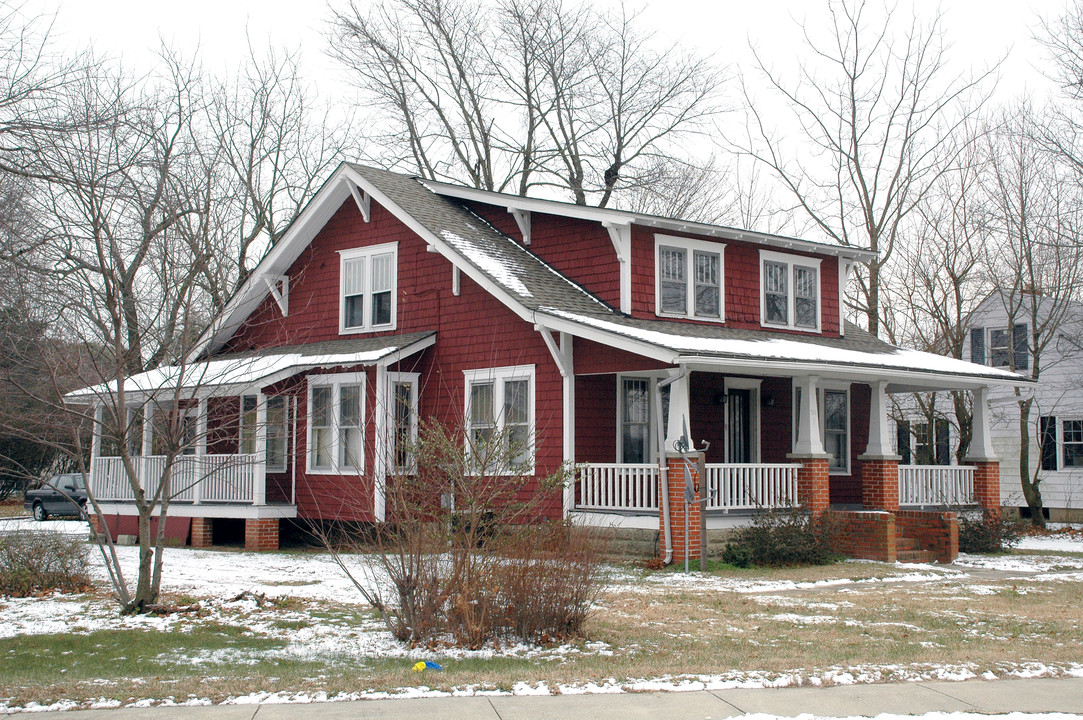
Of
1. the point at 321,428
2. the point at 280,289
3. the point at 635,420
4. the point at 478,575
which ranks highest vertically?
the point at 280,289

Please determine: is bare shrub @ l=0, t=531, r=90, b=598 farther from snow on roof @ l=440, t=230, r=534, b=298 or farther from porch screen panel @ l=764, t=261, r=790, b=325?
porch screen panel @ l=764, t=261, r=790, b=325

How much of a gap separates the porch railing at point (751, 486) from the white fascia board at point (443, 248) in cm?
389

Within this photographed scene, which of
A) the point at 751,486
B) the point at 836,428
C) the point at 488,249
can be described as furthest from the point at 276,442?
the point at 836,428

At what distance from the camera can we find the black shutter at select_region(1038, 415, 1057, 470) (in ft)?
99.6

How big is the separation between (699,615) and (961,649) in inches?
109

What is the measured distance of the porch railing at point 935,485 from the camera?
20344 mm

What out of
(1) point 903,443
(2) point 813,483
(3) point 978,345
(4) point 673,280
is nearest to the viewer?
(2) point 813,483

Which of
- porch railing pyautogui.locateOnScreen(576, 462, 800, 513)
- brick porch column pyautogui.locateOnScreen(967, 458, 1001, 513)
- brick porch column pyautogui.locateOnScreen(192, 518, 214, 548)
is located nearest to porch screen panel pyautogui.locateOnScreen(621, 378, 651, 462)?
porch railing pyautogui.locateOnScreen(576, 462, 800, 513)

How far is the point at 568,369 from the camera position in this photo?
17859 millimetres

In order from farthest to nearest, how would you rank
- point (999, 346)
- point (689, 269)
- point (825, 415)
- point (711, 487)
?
1. point (999, 346)
2. point (825, 415)
3. point (689, 269)
4. point (711, 487)

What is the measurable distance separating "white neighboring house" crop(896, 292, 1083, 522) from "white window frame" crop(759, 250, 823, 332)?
28.4ft

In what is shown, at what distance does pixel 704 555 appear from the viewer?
636 inches

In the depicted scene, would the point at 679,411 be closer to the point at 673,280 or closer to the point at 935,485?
the point at 673,280

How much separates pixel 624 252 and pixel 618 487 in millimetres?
4202
